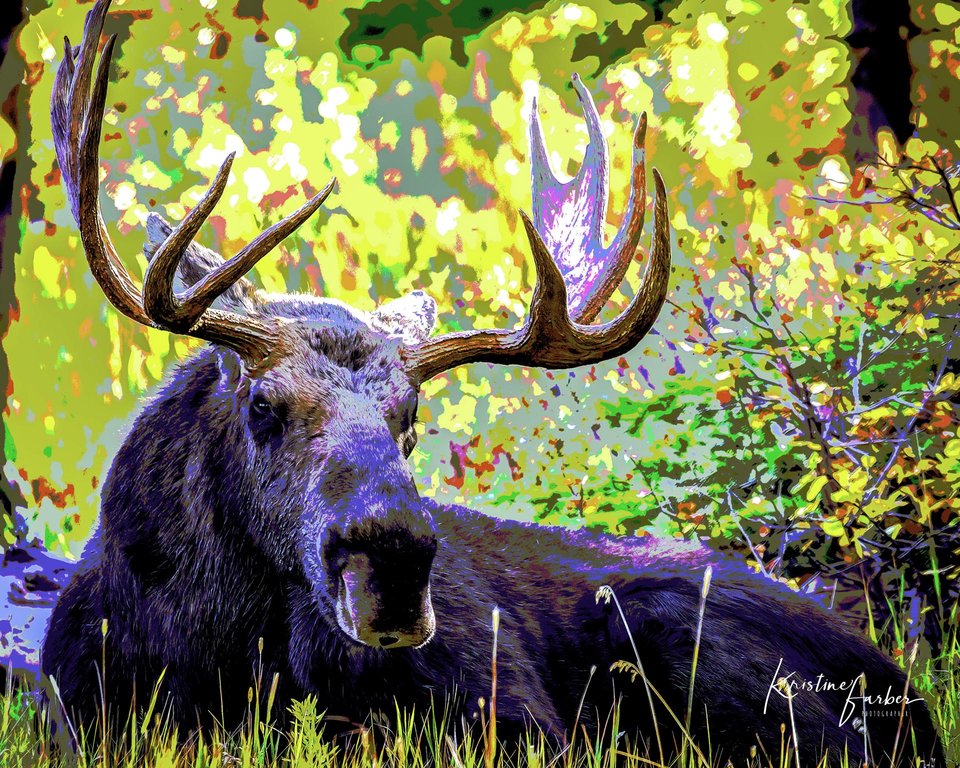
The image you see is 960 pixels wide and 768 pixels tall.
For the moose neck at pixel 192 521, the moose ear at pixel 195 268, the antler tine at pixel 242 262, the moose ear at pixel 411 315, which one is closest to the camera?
the antler tine at pixel 242 262

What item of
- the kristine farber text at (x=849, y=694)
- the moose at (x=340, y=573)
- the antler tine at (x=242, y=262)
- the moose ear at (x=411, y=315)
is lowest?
the kristine farber text at (x=849, y=694)

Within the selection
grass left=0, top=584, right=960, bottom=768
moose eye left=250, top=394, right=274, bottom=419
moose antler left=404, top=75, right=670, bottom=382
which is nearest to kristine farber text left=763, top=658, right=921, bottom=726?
grass left=0, top=584, right=960, bottom=768

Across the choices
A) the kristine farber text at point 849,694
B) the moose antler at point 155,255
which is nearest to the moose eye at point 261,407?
the moose antler at point 155,255

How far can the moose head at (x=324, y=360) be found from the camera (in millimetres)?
3105

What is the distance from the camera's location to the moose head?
10.2 ft

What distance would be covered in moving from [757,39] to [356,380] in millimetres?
5346

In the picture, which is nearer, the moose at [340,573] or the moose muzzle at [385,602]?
the moose muzzle at [385,602]

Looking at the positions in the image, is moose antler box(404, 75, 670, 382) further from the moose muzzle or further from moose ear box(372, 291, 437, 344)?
the moose muzzle

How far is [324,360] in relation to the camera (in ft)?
11.8

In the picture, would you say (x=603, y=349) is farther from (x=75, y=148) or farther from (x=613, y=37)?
(x=613, y=37)

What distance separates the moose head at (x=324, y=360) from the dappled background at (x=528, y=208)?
1827mm

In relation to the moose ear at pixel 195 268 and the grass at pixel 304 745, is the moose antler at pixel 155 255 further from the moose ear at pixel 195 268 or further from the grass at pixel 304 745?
the grass at pixel 304 745

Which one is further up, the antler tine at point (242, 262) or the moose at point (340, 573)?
the antler tine at point (242, 262)

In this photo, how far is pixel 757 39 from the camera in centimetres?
772
